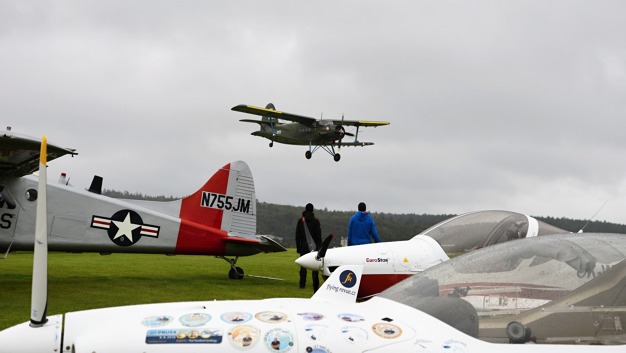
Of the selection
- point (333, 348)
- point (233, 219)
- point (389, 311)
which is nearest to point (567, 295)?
point (389, 311)

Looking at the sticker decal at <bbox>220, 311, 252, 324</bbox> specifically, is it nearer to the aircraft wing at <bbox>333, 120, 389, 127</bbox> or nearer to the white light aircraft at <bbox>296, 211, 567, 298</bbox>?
the white light aircraft at <bbox>296, 211, 567, 298</bbox>

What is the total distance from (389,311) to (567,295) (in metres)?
0.74

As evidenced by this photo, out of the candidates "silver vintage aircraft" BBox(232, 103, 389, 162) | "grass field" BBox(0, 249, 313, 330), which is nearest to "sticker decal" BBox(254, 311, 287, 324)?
"grass field" BBox(0, 249, 313, 330)

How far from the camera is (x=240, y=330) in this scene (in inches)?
94.1

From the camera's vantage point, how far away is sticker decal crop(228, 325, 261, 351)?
233 centimetres

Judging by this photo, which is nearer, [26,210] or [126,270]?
[26,210]

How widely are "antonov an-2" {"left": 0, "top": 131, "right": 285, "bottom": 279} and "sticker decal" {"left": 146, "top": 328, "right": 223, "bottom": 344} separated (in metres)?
7.61

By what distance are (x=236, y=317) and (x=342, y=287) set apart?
734mm

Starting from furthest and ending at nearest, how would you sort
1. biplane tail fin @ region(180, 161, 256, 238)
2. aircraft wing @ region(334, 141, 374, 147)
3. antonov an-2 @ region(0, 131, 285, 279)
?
1. aircraft wing @ region(334, 141, 374, 147)
2. biplane tail fin @ region(180, 161, 256, 238)
3. antonov an-2 @ region(0, 131, 285, 279)

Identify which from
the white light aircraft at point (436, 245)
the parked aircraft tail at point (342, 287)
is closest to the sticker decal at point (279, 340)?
the parked aircraft tail at point (342, 287)

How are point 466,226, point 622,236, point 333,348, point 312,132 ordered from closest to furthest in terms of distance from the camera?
1. point 333,348
2. point 622,236
3. point 466,226
4. point 312,132

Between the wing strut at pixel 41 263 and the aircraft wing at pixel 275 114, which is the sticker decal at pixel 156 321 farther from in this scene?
the aircraft wing at pixel 275 114

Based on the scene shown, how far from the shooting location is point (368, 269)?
295 inches

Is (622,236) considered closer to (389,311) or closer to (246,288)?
(389,311)
